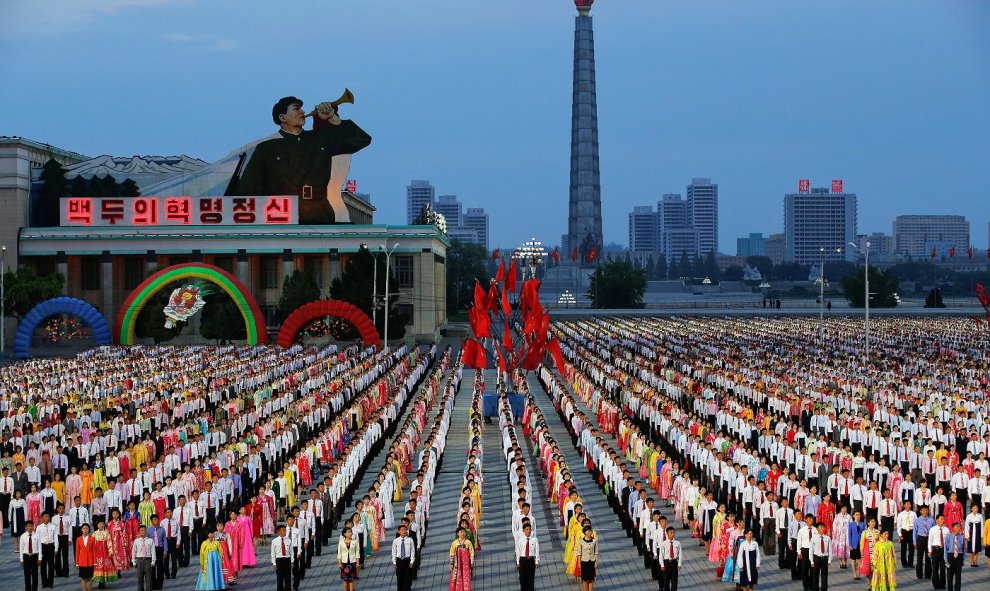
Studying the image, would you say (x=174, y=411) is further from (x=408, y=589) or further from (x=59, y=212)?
(x=59, y=212)

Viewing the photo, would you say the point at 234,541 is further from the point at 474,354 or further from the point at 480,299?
the point at 480,299

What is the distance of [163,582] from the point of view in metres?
15.6

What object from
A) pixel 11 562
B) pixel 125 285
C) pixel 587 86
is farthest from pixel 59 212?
pixel 587 86

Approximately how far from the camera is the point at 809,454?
20703mm

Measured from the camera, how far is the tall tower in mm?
160000

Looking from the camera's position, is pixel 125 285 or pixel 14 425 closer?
pixel 14 425

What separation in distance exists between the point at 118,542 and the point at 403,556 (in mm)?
3636

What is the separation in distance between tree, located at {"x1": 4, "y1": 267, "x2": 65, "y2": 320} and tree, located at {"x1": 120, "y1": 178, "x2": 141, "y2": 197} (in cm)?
1152

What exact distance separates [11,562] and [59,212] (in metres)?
54.2

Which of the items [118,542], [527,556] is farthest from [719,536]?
[118,542]

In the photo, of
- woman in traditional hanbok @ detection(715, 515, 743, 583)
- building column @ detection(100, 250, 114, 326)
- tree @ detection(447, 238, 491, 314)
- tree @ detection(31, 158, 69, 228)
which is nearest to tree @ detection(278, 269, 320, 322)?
building column @ detection(100, 250, 114, 326)

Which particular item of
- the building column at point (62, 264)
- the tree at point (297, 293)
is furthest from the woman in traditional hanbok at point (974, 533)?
the building column at point (62, 264)

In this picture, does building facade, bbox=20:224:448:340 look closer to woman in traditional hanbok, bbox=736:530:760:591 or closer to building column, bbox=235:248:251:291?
building column, bbox=235:248:251:291

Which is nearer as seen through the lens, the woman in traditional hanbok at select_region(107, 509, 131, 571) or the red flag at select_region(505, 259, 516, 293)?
the woman in traditional hanbok at select_region(107, 509, 131, 571)
